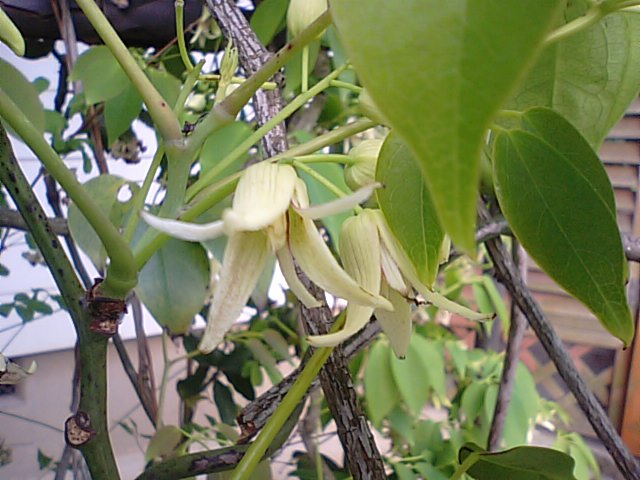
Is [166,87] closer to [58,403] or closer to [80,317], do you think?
[80,317]

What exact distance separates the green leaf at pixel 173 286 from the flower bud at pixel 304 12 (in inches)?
6.6

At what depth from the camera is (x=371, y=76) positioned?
9 cm

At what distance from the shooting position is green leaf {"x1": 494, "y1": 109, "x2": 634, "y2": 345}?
181 mm

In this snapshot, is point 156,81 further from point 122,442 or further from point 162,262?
point 122,442

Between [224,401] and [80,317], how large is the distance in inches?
23.7

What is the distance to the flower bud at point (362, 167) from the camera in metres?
0.21

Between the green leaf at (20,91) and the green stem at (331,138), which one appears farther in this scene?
the green leaf at (20,91)

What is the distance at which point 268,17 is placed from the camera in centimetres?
45

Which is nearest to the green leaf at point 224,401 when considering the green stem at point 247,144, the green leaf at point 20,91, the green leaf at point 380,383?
the green leaf at point 380,383

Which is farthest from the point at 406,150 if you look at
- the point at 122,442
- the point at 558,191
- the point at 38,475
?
the point at 122,442

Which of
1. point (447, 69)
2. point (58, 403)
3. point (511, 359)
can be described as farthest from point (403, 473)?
point (58, 403)

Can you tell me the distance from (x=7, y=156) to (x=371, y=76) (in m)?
0.16

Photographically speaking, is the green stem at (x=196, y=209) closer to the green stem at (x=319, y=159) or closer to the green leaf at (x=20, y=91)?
the green stem at (x=319, y=159)

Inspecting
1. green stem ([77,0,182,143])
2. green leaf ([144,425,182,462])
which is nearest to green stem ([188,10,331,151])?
green stem ([77,0,182,143])
